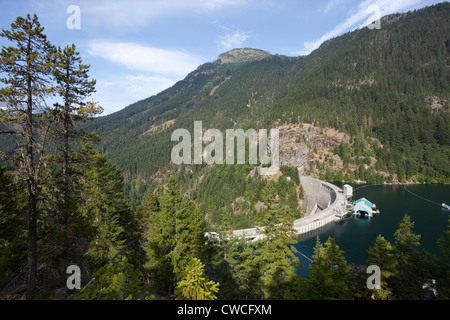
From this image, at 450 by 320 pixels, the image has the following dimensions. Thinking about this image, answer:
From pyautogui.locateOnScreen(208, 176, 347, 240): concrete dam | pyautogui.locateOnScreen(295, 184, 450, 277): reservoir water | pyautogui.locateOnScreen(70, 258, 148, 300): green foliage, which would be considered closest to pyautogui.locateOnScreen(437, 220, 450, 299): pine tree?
pyautogui.locateOnScreen(70, 258, 148, 300): green foliage

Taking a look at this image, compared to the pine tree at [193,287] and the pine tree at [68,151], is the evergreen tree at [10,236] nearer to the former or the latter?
the pine tree at [68,151]

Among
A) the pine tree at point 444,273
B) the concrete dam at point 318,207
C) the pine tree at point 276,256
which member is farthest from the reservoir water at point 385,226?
the pine tree at point 444,273

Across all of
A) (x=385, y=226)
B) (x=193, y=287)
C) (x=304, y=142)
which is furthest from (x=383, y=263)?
(x=304, y=142)

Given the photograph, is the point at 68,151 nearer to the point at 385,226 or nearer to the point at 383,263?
the point at 383,263

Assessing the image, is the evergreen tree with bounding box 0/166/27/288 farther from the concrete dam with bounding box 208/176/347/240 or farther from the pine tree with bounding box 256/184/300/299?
the concrete dam with bounding box 208/176/347/240

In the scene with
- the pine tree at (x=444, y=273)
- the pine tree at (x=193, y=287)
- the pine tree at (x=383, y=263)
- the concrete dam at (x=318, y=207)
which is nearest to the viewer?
the pine tree at (x=193, y=287)
